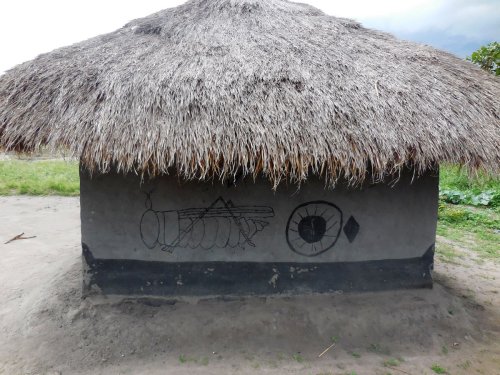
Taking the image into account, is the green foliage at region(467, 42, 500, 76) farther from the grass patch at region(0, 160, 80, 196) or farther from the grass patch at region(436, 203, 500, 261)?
the grass patch at region(0, 160, 80, 196)

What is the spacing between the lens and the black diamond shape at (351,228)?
3.98 m

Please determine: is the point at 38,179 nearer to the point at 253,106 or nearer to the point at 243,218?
the point at 243,218

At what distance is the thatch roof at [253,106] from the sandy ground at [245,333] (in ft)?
4.68

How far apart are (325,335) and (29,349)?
109 inches

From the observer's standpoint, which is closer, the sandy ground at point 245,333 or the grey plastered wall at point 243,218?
the sandy ground at point 245,333

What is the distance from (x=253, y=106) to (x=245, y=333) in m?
2.14

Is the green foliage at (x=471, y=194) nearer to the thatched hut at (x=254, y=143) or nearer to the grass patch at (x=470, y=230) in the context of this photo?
the grass patch at (x=470, y=230)

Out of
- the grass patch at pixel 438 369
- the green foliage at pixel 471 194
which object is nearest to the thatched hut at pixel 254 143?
the grass patch at pixel 438 369

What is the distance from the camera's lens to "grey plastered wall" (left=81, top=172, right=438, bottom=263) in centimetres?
382

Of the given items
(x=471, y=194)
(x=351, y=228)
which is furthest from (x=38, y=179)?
(x=471, y=194)

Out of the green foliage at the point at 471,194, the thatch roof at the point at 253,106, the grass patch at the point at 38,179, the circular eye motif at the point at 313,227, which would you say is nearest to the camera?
the thatch roof at the point at 253,106

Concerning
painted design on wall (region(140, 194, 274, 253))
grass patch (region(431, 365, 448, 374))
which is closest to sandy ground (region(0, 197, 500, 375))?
grass patch (region(431, 365, 448, 374))

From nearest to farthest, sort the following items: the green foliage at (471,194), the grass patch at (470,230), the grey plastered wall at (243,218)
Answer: the grey plastered wall at (243,218)
the grass patch at (470,230)
the green foliage at (471,194)

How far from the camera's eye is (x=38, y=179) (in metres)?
12.3
